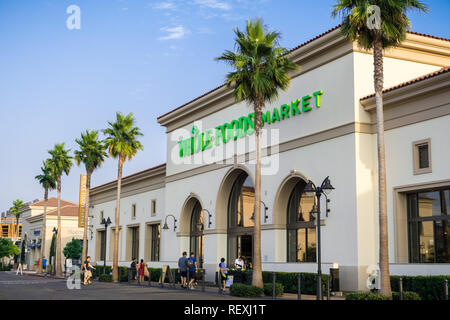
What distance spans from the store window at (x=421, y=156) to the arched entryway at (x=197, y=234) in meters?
16.9

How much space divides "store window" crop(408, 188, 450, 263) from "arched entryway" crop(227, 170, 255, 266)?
1130 cm

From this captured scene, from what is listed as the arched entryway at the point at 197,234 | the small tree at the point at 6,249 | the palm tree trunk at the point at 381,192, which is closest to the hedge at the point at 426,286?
the palm tree trunk at the point at 381,192

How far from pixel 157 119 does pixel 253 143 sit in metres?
12.4

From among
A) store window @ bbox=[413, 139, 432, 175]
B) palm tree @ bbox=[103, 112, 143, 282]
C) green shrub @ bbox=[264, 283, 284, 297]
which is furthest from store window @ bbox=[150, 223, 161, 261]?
store window @ bbox=[413, 139, 432, 175]

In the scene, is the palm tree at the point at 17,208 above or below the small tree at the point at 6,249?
above

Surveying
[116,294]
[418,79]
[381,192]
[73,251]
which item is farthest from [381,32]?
[73,251]

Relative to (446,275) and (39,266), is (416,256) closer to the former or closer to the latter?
(446,275)

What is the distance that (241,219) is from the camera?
34156 millimetres

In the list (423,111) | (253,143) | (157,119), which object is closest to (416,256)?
(423,111)

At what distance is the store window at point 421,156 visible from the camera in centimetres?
2264

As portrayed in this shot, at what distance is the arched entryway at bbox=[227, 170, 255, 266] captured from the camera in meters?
33.3

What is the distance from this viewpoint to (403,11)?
20266 mm

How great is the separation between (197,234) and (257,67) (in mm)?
16403

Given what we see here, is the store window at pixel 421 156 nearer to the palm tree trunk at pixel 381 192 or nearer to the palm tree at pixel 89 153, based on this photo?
the palm tree trunk at pixel 381 192
